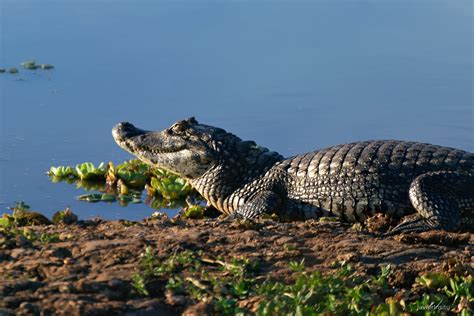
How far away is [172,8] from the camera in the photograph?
15.1m

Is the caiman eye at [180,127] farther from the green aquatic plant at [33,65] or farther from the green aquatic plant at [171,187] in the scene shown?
the green aquatic plant at [33,65]

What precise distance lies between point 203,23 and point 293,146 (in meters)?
4.96

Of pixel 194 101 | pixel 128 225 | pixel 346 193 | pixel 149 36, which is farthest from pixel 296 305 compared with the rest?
pixel 149 36

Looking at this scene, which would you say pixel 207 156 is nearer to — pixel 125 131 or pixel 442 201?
pixel 125 131

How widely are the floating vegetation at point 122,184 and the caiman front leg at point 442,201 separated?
2.15m

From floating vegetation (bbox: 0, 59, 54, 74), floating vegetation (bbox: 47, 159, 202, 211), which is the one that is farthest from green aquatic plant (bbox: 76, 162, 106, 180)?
floating vegetation (bbox: 0, 59, 54, 74)

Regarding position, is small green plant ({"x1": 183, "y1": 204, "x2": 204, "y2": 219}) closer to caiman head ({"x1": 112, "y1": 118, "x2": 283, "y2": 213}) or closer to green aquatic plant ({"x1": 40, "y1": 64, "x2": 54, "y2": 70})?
caiman head ({"x1": 112, "y1": 118, "x2": 283, "y2": 213})

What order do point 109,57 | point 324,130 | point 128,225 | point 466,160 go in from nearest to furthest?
point 128,225
point 466,160
point 324,130
point 109,57

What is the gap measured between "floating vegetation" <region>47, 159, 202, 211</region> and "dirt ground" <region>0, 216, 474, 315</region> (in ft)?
7.03

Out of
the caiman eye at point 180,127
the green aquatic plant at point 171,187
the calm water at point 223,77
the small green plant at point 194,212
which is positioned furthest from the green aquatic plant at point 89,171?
the small green plant at point 194,212

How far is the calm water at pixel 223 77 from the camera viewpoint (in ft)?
31.9

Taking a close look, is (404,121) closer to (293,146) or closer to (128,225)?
(293,146)

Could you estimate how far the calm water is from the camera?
9727mm

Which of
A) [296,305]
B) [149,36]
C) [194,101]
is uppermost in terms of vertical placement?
[149,36]
